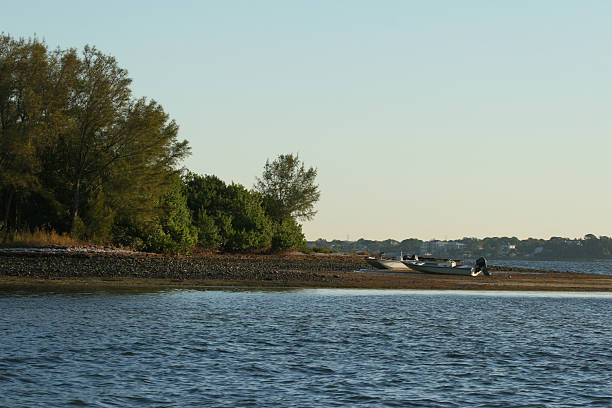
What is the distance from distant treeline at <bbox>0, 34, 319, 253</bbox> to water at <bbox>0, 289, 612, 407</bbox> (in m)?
23.7

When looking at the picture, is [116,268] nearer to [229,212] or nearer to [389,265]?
[389,265]

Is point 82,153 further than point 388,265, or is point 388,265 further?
point 388,265

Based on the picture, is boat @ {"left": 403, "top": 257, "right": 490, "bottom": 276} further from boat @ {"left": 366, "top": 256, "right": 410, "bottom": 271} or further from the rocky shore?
the rocky shore

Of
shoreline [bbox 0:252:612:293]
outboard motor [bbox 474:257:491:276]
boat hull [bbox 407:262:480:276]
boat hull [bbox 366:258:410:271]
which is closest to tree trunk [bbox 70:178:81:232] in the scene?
shoreline [bbox 0:252:612:293]

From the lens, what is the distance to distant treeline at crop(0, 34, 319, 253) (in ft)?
195

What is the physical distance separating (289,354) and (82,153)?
145ft

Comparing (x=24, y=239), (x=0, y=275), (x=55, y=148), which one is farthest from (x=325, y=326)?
(x=55, y=148)

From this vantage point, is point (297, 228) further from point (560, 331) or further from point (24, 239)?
point (560, 331)

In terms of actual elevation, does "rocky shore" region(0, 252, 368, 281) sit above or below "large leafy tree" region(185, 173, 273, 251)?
below

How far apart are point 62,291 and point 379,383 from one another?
2533 centimetres

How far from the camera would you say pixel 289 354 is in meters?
23.7

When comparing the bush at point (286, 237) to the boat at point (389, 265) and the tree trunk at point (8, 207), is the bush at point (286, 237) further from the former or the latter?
the tree trunk at point (8, 207)

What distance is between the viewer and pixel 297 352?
79.0 ft

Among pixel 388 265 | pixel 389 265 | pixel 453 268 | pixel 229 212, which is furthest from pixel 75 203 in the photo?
pixel 453 268
